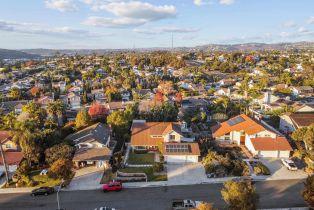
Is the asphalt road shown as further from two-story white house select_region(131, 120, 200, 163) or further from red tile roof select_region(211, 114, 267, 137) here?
red tile roof select_region(211, 114, 267, 137)

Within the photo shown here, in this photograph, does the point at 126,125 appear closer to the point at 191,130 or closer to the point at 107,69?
the point at 191,130

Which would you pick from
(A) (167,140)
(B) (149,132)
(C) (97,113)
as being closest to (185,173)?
(A) (167,140)

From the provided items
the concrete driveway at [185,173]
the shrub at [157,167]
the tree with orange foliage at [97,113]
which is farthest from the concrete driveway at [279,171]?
the tree with orange foliage at [97,113]

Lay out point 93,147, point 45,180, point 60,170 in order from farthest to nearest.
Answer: point 93,147 < point 45,180 < point 60,170

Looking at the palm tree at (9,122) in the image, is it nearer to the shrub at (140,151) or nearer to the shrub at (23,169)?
the shrub at (23,169)

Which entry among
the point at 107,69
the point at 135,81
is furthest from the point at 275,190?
the point at 107,69

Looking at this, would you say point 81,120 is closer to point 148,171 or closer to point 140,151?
point 140,151
